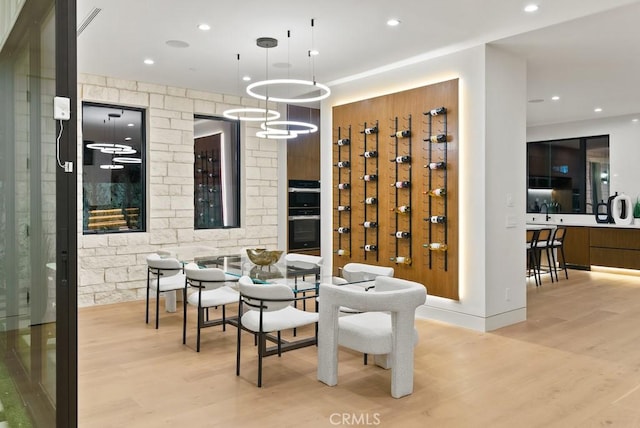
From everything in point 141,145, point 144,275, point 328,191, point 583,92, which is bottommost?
point 144,275

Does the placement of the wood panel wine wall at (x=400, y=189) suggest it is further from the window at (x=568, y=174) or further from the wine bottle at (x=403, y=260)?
the window at (x=568, y=174)

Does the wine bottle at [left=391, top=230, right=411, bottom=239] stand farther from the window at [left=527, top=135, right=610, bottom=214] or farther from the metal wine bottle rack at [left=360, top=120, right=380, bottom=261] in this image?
the window at [left=527, top=135, right=610, bottom=214]

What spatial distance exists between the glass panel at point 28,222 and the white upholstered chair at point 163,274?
1.51 m

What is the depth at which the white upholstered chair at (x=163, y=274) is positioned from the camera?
4840 millimetres

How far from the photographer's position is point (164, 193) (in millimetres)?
6809

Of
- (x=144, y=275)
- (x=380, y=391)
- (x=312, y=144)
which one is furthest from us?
(x=312, y=144)

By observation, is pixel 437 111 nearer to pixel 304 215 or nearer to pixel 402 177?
pixel 402 177

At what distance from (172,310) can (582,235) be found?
7656 mm

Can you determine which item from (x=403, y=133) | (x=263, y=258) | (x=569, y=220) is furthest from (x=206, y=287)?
(x=569, y=220)

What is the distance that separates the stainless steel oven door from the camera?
7.96 metres

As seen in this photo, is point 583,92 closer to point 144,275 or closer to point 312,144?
point 312,144

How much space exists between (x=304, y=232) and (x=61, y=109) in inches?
242

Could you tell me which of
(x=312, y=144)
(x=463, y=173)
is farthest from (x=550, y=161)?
(x=463, y=173)

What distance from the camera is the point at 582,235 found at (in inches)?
361
